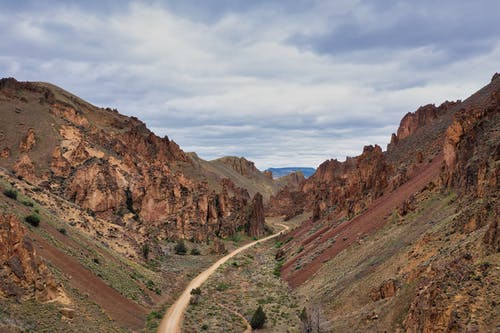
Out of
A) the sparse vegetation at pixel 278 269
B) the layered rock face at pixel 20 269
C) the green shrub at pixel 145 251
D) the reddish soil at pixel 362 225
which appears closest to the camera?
the layered rock face at pixel 20 269

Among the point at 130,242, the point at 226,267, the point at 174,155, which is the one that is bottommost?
A: the point at 226,267

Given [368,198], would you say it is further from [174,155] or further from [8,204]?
[174,155]

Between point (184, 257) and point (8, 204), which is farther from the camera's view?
point (184, 257)

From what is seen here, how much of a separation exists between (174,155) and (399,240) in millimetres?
74473

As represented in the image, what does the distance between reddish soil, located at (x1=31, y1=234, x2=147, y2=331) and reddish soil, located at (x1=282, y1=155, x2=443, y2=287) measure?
17.3m

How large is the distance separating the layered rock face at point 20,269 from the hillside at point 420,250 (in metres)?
16.7

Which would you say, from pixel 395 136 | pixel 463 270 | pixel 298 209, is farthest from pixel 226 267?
pixel 298 209

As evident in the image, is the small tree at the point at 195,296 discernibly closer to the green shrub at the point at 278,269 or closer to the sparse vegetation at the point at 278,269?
the sparse vegetation at the point at 278,269

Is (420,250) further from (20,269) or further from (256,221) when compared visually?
(256,221)

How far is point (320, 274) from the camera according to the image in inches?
1447

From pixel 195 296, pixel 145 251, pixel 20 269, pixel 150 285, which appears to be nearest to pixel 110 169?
pixel 145 251

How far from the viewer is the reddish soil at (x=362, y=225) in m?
40.3

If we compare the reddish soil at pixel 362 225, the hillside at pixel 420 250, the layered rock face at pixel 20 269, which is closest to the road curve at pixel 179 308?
the layered rock face at pixel 20 269

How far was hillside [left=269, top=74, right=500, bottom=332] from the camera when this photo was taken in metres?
15.6
